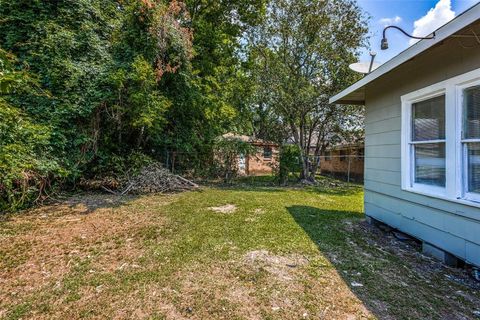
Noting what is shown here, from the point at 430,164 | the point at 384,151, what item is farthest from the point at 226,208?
the point at 430,164

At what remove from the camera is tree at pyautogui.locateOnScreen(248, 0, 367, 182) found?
35.2 ft

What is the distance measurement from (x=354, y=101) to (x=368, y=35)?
22.3 ft

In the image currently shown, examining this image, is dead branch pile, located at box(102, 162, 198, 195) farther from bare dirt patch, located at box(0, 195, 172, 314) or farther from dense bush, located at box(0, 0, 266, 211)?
bare dirt patch, located at box(0, 195, 172, 314)

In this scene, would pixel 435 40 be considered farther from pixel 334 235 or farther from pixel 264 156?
pixel 264 156

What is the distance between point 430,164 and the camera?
11.7 feet

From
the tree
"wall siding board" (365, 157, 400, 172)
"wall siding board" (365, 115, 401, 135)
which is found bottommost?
"wall siding board" (365, 157, 400, 172)

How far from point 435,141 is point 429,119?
1.20 ft

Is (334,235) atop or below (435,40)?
below

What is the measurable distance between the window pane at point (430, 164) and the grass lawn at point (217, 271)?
1055 millimetres

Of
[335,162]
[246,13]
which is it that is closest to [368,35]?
[246,13]

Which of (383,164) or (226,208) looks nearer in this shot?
(383,164)

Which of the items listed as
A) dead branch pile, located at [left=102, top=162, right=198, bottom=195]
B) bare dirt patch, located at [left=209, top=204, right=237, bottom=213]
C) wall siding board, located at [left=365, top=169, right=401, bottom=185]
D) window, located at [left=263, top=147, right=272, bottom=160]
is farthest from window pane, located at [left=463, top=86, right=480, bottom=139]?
window, located at [left=263, top=147, right=272, bottom=160]

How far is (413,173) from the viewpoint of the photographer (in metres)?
3.90

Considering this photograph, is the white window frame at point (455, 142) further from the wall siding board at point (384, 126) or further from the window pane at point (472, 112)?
the wall siding board at point (384, 126)
